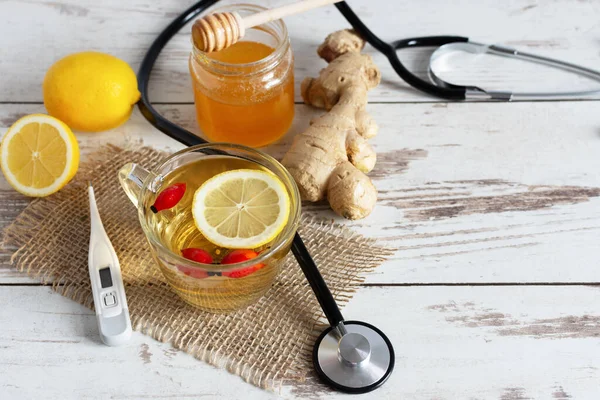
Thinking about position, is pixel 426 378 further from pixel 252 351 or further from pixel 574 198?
pixel 574 198

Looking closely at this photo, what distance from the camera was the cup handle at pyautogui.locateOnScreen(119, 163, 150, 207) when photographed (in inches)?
37.2

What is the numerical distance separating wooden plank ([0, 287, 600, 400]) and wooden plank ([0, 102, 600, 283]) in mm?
40

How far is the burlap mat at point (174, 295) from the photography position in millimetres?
930

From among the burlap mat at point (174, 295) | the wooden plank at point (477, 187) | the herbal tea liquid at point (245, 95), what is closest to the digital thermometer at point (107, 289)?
the burlap mat at point (174, 295)

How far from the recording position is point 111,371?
0.92 meters

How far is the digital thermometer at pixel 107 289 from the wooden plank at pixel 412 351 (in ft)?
0.08

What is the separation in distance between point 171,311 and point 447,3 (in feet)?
2.72

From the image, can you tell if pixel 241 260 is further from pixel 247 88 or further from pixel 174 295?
pixel 247 88

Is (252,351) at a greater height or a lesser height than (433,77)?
lesser

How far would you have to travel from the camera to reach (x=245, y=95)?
3.63ft

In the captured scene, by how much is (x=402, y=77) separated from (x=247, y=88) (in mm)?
301

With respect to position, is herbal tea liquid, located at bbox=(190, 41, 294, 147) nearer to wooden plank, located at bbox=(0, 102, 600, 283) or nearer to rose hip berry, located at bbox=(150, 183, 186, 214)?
wooden plank, located at bbox=(0, 102, 600, 283)

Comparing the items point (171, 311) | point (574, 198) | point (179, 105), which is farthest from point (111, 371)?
point (574, 198)

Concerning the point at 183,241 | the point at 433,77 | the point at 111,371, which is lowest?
the point at 111,371
